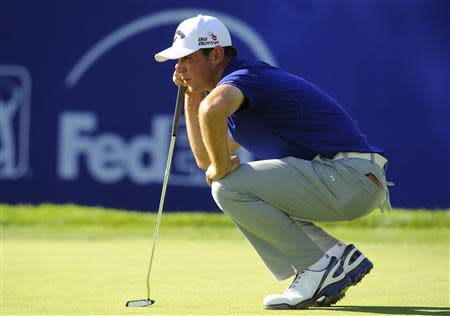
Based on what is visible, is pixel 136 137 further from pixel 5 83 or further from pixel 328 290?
pixel 328 290

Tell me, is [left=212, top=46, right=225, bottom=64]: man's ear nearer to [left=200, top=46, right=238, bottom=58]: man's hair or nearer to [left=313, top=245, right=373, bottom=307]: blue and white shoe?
[left=200, top=46, right=238, bottom=58]: man's hair

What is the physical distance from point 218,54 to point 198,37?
125mm

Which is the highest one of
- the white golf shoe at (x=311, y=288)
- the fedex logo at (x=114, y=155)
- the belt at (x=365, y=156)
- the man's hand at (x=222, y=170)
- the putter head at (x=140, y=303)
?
the belt at (x=365, y=156)

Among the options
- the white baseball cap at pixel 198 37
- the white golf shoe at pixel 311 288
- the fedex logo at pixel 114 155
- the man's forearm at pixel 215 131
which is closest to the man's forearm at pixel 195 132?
the white baseball cap at pixel 198 37

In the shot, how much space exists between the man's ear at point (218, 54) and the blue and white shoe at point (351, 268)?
1038mm

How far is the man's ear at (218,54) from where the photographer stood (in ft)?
16.3

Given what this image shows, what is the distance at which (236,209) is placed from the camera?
478cm

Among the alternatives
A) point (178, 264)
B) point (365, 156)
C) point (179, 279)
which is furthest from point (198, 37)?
point (178, 264)

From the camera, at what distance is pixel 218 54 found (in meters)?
4.97

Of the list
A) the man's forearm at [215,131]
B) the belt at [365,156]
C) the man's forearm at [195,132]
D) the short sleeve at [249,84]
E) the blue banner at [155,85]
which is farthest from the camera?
the blue banner at [155,85]

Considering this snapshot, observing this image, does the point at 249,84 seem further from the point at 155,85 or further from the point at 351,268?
the point at 155,85

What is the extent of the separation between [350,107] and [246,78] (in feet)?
16.6

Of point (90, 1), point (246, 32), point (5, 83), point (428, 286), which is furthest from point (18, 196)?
point (428, 286)

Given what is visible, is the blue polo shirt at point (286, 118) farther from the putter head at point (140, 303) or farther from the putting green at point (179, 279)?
the putter head at point (140, 303)
